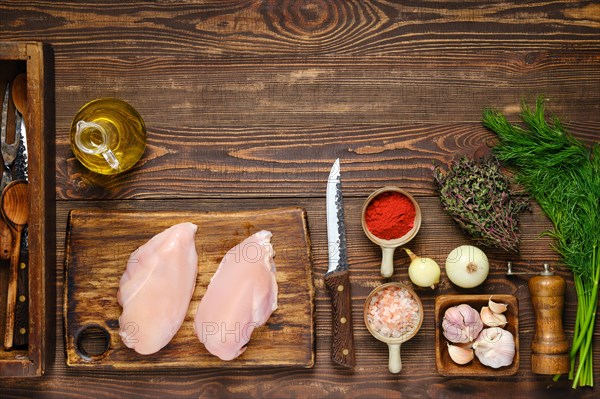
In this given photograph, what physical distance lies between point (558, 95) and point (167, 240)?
1191mm

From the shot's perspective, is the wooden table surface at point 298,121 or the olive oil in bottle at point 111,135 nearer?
the olive oil in bottle at point 111,135

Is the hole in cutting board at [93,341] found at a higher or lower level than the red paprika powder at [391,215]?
lower

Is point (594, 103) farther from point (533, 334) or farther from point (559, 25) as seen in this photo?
point (533, 334)

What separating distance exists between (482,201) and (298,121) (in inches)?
22.1

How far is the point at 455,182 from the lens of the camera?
1795 mm

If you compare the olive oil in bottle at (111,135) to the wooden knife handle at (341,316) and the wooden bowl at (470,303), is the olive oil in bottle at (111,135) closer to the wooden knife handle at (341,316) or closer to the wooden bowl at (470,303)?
the wooden knife handle at (341,316)

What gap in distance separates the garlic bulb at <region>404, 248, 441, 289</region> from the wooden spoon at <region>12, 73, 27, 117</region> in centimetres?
113

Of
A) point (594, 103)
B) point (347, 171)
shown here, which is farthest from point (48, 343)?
point (594, 103)

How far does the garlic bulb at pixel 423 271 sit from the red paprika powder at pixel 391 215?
0.23ft

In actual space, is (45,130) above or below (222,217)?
above

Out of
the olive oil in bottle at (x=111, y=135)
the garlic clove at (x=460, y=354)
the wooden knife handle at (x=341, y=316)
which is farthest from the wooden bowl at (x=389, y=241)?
the olive oil in bottle at (x=111, y=135)

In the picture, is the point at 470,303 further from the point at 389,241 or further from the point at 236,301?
the point at 236,301

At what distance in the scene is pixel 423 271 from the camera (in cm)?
179

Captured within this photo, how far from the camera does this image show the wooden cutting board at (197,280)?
182cm
